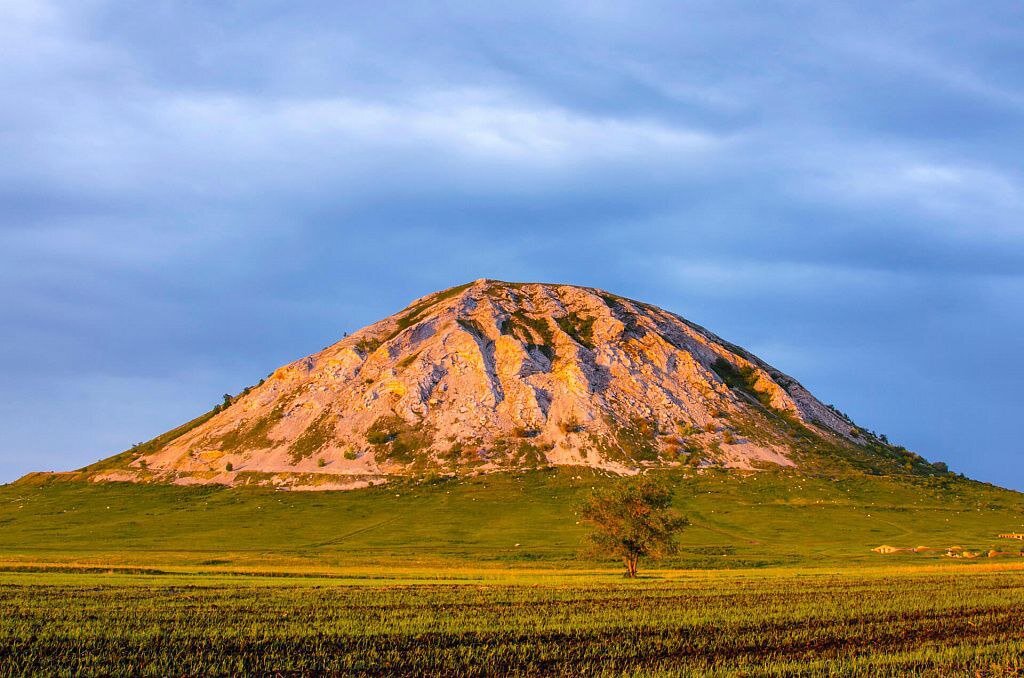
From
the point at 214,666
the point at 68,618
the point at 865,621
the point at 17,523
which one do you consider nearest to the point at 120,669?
the point at 214,666

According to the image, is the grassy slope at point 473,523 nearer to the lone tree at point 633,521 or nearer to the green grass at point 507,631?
the lone tree at point 633,521

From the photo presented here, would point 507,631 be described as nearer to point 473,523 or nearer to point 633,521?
point 633,521

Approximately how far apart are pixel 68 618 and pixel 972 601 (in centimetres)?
4780

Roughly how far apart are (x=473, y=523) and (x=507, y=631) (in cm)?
12490

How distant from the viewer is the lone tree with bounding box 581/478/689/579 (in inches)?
3625

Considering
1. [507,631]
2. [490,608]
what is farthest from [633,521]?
[507,631]

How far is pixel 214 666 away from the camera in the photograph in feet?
91.8

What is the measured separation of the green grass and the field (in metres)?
0.15

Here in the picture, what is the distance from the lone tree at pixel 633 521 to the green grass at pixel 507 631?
34.6 metres

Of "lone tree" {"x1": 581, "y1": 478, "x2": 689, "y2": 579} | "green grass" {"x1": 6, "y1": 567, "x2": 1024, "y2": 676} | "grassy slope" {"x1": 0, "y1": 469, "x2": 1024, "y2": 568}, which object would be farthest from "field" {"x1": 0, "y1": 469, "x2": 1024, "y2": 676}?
"lone tree" {"x1": 581, "y1": 478, "x2": 689, "y2": 579}

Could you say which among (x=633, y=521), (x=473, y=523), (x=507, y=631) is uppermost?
(x=633, y=521)

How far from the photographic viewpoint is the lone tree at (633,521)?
92062mm

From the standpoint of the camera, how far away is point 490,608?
44906 millimetres

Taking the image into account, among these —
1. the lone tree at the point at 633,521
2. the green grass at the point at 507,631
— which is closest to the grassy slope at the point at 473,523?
the lone tree at the point at 633,521
